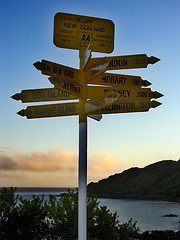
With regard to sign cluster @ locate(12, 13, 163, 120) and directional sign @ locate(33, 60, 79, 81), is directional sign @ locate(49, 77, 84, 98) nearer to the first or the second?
sign cluster @ locate(12, 13, 163, 120)

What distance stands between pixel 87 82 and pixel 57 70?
1.79 feet

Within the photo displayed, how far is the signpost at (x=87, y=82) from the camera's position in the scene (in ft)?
17.2

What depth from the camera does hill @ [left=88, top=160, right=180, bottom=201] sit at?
100562 millimetres

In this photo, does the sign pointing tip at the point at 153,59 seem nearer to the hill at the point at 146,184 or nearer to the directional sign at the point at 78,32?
the directional sign at the point at 78,32

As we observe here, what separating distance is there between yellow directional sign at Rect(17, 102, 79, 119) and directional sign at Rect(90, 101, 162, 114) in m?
0.45

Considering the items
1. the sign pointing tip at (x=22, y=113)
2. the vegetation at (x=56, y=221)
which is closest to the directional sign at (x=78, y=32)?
the sign pointing tip at (x=22, y=113)

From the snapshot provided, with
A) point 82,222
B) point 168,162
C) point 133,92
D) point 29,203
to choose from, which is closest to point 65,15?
point 133,92

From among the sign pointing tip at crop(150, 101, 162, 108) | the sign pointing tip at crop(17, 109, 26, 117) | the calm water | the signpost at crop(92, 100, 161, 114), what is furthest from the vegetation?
the calm water

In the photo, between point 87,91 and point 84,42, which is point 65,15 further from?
point 87,91

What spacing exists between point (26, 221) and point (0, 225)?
2.16 feet

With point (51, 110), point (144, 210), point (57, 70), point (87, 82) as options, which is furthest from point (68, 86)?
point (144, 210)

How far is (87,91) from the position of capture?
545 cm

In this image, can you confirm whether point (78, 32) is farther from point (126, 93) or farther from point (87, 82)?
point (126, 93)

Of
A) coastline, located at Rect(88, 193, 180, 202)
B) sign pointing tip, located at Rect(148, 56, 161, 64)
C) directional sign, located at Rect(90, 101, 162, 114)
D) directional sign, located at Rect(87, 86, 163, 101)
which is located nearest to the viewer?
→ directional sign, located at Rect(90, 101, 162, 114)
